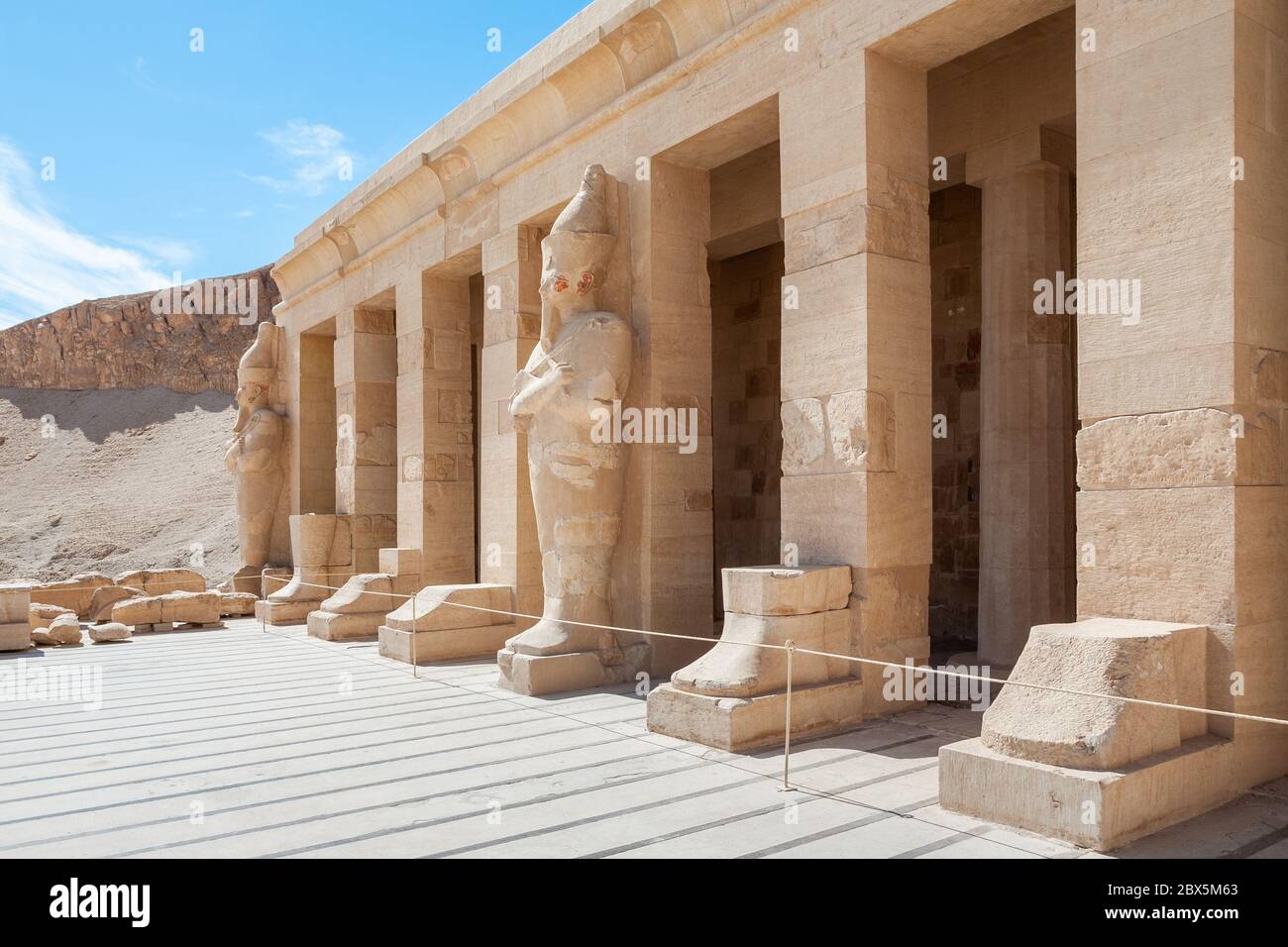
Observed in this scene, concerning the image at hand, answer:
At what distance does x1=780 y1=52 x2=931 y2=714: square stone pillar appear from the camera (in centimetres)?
561

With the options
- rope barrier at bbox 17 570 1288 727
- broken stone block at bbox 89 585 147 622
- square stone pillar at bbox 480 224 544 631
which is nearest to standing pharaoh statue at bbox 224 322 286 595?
rope barrier at bbox 17 570 1288 727

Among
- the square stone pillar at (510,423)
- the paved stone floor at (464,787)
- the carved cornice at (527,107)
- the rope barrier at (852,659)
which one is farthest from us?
the square stone pillar at (510,423)

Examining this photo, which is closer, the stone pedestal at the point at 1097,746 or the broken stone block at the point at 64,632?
the stone pedestal at the point at 1097,746

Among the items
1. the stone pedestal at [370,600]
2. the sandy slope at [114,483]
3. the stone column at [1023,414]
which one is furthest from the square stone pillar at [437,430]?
the sandy slope at [114,483]

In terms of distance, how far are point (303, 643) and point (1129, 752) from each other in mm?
8172

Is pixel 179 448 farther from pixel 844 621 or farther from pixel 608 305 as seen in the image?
pixel 844 621

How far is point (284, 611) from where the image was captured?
11688 millimetres

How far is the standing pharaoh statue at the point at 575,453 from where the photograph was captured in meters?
6.98

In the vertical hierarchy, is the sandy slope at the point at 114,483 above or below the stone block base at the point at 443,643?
above

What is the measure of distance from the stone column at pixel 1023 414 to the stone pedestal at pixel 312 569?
295 inches
